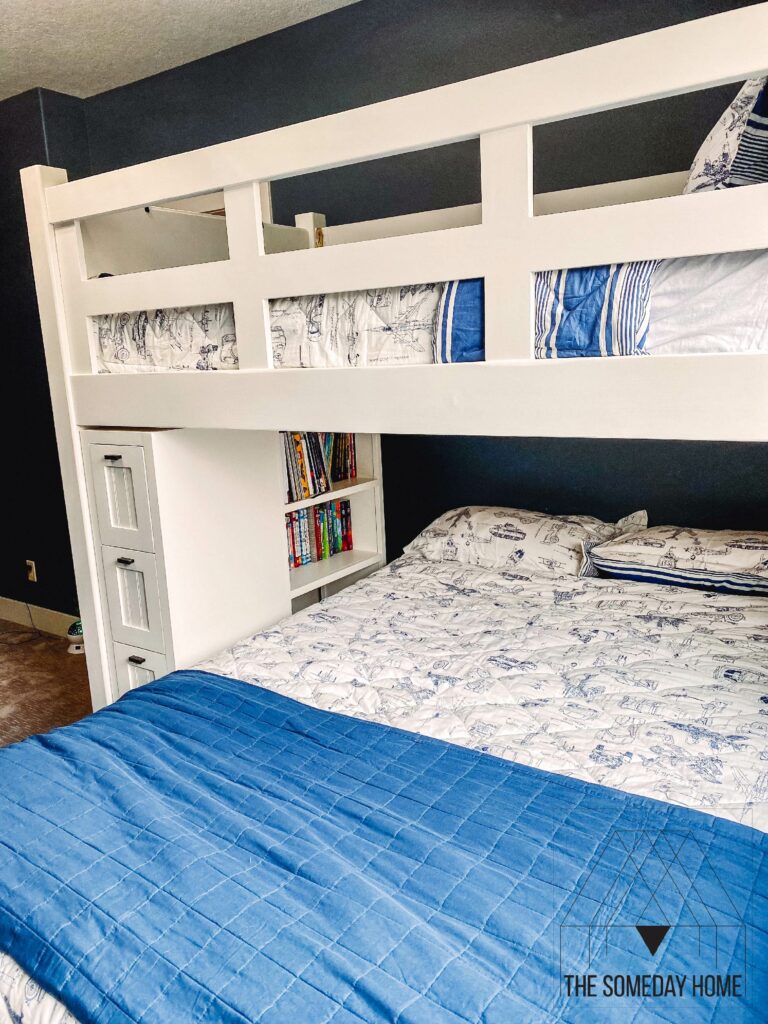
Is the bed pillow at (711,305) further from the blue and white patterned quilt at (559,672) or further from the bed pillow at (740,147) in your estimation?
the blue and white patterned quilt at (559,672)

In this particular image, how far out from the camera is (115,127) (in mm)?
3230

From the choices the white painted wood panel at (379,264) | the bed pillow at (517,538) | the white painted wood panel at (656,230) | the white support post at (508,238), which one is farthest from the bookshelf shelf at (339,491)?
the white painted wood panel at (656,230)

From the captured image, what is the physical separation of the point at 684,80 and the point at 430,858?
3.81 ft

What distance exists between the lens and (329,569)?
8.61ft

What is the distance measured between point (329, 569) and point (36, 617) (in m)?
1.74

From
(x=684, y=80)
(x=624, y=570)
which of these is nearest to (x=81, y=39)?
(x=684, y=80)

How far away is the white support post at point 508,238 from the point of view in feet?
4.06

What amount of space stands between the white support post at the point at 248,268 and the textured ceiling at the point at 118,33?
1369mm

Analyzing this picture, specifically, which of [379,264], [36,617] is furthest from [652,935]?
[36,617]

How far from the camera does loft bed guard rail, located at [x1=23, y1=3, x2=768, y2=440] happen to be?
111 cm

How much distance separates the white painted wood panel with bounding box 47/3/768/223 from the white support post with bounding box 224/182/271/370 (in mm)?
43

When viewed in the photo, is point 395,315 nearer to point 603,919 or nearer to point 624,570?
point 603,919

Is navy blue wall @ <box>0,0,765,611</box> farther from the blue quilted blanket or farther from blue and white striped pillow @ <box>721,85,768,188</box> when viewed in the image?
the blue quilted blanket

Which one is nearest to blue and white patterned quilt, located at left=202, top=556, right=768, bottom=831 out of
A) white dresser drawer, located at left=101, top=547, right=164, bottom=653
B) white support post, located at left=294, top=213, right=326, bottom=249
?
white dresser drawer, located at left=101, top=547, right=164, bottom=653
